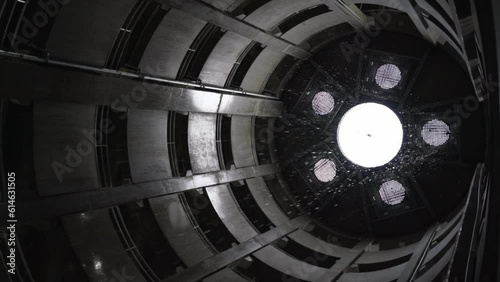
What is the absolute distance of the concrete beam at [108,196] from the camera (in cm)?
623

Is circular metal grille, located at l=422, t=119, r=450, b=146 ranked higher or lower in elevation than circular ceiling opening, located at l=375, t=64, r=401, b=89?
lower

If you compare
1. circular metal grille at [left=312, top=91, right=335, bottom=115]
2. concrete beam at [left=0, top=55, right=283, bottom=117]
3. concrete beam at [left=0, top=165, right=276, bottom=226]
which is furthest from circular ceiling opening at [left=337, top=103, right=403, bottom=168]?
concrete beam at [left=0, top=55, right=283, bottom=117]

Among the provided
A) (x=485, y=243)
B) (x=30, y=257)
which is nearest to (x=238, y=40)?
(x=30, y=257)

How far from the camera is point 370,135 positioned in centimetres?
1255

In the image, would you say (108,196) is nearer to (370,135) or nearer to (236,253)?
(236,253)

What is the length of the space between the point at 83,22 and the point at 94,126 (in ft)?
6.26

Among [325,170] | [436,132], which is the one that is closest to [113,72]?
[325,170]

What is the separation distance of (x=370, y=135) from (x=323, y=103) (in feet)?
5.26

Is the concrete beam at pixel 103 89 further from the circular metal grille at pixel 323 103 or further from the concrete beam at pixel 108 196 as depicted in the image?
the circular metal grille at pixel 323 103

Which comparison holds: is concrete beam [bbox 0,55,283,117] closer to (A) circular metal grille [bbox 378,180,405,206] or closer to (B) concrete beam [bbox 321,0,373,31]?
(B) concrete beam [bbox 321,0,373,31]

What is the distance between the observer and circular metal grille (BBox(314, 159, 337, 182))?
41.7 ft

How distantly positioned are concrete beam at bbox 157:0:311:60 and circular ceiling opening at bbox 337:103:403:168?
7.86 feet

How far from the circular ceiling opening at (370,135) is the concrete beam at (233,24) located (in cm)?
240

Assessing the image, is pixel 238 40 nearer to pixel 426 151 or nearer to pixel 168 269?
pixel 168 269
